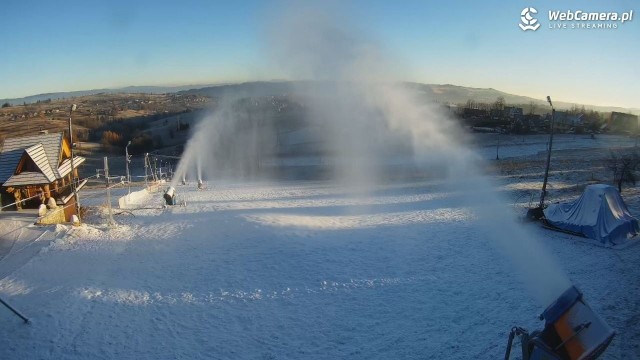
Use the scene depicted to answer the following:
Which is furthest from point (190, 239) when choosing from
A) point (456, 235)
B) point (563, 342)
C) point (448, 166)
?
point (448, 166)

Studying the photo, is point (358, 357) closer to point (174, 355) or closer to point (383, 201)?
point (174, 355)

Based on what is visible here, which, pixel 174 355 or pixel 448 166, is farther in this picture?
pixel 448 166

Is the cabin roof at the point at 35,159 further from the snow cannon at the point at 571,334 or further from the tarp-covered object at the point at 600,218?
the tarp-covered object at the point at 600,218

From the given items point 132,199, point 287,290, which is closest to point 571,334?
point 287,290

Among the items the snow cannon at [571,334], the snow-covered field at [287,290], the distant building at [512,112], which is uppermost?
the distant building at [512,112]

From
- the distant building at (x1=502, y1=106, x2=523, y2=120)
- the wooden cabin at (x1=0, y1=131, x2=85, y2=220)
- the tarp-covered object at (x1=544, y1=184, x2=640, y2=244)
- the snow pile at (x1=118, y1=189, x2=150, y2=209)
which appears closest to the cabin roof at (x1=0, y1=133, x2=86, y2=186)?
the wooden cabin at (x1=0, y1=131, x2=85, y2=220)

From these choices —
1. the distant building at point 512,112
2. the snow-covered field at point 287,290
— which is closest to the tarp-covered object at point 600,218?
the snow-covered field at point 287,290

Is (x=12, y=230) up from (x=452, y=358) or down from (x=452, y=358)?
up
